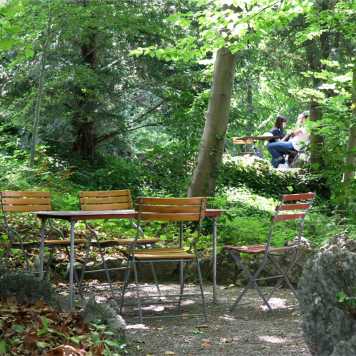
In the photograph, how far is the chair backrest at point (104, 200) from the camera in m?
7.70

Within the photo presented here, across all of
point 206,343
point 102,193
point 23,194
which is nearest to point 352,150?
point 206,343

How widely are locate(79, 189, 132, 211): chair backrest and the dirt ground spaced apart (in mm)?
1427

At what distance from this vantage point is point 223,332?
5.77 m

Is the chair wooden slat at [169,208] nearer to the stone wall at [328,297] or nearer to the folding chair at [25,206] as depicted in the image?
the folding chair at [25,206]

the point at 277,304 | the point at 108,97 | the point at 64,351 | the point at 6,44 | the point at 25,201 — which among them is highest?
the point at 108,97

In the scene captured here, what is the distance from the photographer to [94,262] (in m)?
8.30

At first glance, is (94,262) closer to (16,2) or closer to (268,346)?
(268,346)

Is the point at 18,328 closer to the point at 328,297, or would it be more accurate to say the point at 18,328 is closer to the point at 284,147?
the point at 328,297

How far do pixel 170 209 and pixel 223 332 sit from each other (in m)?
1.16

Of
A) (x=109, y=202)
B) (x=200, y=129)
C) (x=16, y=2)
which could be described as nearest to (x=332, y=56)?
(x=200, y=129)

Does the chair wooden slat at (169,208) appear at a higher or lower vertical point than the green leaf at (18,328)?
higher

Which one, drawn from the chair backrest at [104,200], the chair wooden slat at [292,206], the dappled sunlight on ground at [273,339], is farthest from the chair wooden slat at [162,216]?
the chair backrest at [104,200]

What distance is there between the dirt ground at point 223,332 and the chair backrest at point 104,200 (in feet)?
4.68

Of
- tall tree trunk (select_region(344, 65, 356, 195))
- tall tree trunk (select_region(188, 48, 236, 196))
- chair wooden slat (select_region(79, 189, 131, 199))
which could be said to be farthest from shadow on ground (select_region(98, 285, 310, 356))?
tall tree trunk (select_region(188, 48, 236, 196))
